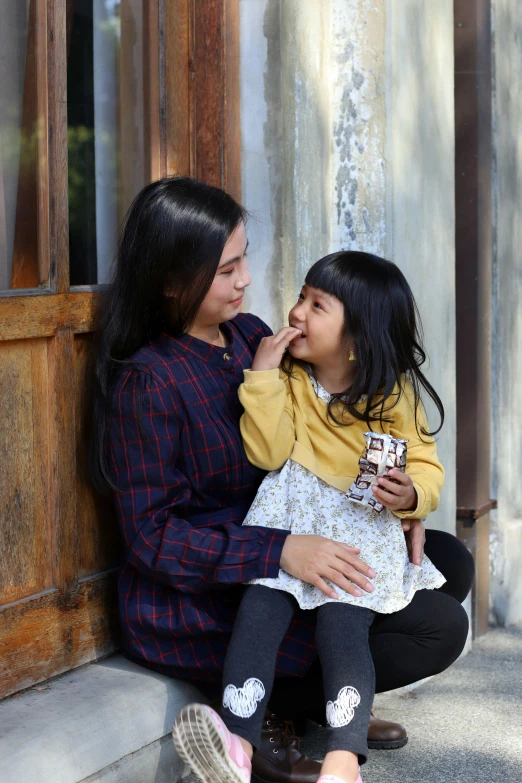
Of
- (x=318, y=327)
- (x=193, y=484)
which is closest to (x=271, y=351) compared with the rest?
(x=318, y=327)

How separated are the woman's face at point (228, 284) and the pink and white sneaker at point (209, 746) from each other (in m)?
0.90

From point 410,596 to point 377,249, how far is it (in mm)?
1061

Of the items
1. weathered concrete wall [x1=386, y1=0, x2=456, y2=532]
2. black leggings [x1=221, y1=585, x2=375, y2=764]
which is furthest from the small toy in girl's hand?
weathered concrete wall [x1=386, y1=0, x2=456, y2=532]

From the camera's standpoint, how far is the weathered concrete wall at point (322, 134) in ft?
10.2

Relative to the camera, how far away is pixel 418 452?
8.94ft

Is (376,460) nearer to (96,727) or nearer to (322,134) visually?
(96,727)

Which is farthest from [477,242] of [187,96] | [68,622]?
[68,622]

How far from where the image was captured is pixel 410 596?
2615mm

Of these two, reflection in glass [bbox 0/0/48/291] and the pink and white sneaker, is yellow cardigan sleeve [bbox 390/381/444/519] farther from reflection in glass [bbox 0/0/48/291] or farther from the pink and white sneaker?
reflection in glass [bbox 0/0/48/291]

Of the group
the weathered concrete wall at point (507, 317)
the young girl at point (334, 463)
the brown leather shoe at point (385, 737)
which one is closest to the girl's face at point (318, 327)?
the young girl at point (334, 463)

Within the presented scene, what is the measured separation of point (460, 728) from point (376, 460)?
1.02 meters

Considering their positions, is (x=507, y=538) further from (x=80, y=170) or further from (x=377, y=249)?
(x=80, y=170)

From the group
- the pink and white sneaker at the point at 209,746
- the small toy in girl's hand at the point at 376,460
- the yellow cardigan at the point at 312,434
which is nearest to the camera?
the pink and white sneaker at the point at 209,746

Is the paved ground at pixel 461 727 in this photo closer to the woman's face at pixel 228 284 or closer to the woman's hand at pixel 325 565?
the woman's hand at pixel 325 565
